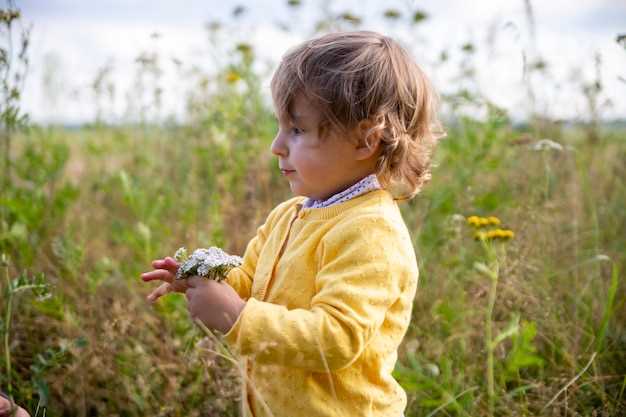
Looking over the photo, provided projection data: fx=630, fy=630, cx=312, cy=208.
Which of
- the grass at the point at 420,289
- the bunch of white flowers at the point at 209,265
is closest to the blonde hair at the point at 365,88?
the bunch of white flowers at the point at 209,265

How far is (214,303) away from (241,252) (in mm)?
1462

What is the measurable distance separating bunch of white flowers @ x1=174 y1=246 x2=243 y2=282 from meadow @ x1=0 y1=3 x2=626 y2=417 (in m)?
0.31

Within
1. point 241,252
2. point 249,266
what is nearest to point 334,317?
point 249,266

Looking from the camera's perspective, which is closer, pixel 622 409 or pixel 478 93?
pixel 622 409

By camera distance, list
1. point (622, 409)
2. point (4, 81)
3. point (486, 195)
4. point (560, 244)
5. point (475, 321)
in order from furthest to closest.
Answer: point (486, 195), point (560, 244), point (475, 321), point (4, 81), point (622, 409)

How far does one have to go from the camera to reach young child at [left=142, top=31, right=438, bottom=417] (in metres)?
1.29

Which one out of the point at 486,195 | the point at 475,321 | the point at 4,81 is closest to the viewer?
the point at 4,81

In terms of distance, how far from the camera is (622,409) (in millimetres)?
1928

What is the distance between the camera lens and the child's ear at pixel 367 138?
1.47 metres

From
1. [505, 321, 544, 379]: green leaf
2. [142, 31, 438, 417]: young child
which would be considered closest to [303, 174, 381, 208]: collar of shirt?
[142, 31, 438, 417]: young child

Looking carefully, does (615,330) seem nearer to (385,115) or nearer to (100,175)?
(385,115)

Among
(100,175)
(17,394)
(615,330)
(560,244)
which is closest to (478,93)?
(560,244)

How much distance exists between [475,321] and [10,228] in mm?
2093

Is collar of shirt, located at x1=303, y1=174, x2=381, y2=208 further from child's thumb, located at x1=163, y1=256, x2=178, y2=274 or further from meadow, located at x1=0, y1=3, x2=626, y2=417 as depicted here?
meadow, located at x1=0, y1=3, x2=626, y2=417
